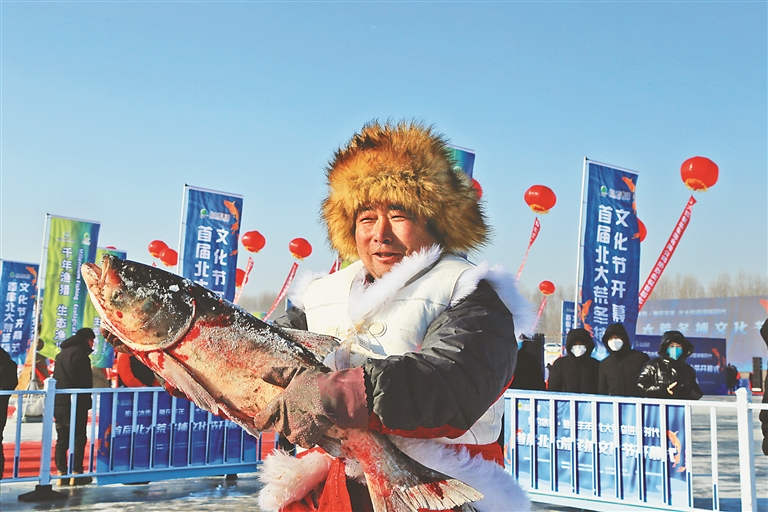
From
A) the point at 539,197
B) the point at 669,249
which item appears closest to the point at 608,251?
the point at 669,249

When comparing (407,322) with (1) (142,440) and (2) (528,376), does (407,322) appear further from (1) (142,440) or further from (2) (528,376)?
(2) (528,376)

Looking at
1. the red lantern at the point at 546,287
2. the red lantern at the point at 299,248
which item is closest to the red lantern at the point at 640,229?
the red lantern at the point at 546,287

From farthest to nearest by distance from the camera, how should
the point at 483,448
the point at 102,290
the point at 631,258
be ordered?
the point at 631,258 → the point at 483,448 → the point at 102,290

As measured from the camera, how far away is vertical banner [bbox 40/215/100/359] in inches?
559

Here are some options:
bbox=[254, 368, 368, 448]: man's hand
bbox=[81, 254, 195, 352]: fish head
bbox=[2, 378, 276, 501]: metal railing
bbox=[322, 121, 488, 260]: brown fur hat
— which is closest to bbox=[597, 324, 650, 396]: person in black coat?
bbox=[2, 378, 276, 501]: metal railing

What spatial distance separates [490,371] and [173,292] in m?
0.75

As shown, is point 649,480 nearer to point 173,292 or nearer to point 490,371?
point 490,371

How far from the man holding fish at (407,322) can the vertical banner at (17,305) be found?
58.2ft

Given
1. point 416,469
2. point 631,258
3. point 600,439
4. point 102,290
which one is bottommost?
point 600,439

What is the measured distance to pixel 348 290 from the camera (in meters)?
2.07

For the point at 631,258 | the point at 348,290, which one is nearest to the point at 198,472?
the point at 348,290

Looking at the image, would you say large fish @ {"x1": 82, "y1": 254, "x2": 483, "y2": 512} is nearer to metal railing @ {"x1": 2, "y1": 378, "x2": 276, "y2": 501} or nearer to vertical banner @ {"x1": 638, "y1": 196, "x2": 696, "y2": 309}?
metal railing @ {"x1": 2, "y1": 378, "x2": 276, "y2": 501}

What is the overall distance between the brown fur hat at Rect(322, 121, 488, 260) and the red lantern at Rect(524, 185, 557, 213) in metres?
10.2

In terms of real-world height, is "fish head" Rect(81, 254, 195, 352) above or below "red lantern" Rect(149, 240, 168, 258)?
below
